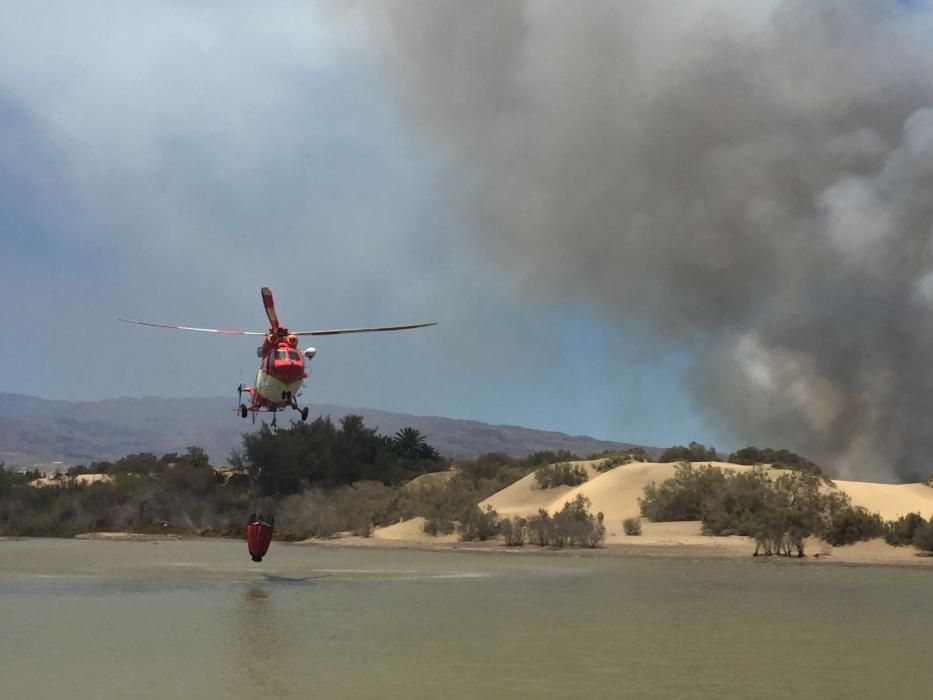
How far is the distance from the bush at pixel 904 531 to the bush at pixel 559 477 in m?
27.9

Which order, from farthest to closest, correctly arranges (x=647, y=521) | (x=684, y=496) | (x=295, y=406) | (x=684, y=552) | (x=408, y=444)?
(x=408, y=444) < (x=647, y=521) < (x=684, y=496) < (x=684, y=552) < (x=295, y=406)

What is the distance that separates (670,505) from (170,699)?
49.9 metres

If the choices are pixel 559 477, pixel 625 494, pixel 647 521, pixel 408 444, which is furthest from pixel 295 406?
pixel 408 444

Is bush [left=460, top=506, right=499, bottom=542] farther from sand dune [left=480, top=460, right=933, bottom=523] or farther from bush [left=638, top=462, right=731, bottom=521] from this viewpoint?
bush [left=638, top=462, right=731, bottom=521]

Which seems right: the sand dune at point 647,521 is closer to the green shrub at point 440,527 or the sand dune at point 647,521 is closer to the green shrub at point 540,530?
the green shrub at point 440,527

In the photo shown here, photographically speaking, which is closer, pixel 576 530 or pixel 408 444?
pixel 576 530

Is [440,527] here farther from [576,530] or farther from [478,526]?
[576,530]

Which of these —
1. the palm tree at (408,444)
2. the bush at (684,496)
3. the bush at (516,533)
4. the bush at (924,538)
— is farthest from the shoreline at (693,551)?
the palm tree at (408,444)

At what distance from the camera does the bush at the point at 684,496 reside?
66312 mm

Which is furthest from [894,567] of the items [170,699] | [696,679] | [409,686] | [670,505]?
[170,699]

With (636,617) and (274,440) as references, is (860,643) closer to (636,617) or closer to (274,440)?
(636,617)

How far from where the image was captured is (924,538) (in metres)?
53.3

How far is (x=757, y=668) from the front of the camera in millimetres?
24141

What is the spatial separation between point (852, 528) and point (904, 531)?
7.68 ft
